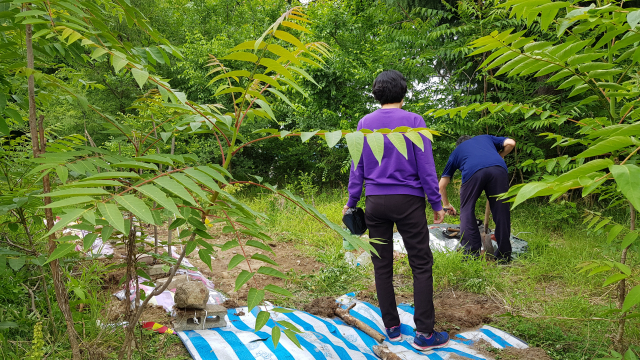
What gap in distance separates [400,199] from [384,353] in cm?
105

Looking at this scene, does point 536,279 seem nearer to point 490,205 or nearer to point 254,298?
point 490,205

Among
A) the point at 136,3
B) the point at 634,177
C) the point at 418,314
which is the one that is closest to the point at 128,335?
the point at 634,177

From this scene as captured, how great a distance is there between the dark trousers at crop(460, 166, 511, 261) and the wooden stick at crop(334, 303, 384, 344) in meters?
1.88

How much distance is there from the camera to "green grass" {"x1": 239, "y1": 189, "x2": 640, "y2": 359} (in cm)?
249

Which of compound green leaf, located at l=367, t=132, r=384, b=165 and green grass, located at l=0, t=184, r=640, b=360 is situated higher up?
compound green leaf, located at l=367, t=132, r=384, b=165

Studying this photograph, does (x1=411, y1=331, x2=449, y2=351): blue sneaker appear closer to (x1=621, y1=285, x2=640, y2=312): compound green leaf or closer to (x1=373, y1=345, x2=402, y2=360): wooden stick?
(x1=373, y1=345, x2=402, y2=360): wooden stick

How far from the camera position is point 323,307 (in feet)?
10.2

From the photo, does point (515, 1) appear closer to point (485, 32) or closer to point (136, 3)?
point (485, 32)

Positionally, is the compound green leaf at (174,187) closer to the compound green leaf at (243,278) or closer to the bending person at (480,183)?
the compound green leaf at (243,278)

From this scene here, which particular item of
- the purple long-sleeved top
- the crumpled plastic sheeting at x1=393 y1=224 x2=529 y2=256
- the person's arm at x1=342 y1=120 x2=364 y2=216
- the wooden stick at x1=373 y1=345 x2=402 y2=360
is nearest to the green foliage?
the purple long-sleeved top

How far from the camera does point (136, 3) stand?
881 cm

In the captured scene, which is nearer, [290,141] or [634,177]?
[634,177]

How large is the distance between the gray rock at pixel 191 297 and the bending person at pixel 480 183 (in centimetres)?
268

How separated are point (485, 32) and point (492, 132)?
1.55m
